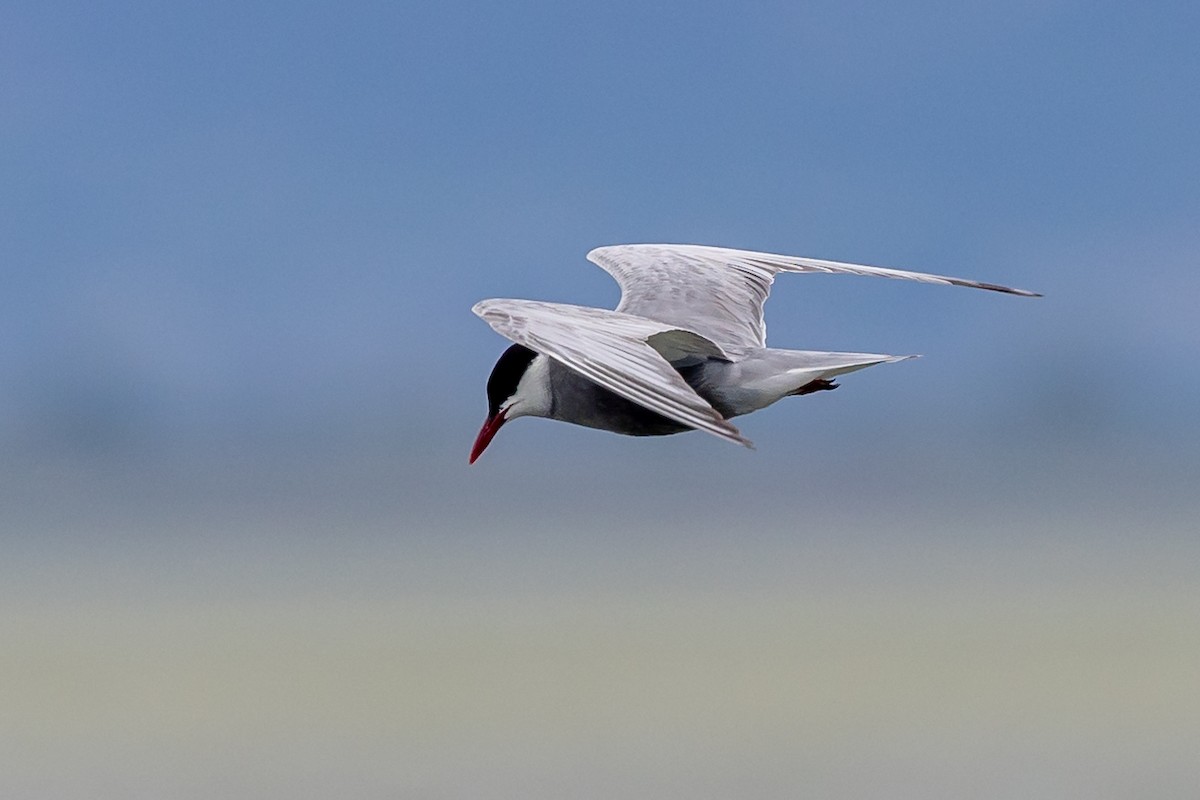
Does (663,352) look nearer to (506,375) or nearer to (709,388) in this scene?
(709,388)

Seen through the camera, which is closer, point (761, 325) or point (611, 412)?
point (611, 412)

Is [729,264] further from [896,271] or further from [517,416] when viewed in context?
[517,416]

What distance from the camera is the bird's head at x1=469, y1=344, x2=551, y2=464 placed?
6754 millimetres

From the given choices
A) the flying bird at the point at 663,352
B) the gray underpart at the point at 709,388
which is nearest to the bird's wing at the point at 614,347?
the flying bird at the point at 663,352

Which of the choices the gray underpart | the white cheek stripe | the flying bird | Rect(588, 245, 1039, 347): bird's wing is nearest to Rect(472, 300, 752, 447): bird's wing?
the flying bird

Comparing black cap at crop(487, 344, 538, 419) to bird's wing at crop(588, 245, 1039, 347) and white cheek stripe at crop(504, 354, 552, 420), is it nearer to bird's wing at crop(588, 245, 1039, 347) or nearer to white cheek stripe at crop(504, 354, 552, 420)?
white cheek stripe at crop(504, 354, 552, 420)

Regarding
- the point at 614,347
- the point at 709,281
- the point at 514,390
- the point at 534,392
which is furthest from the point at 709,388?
the point at 709,281

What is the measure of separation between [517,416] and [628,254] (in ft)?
6.35

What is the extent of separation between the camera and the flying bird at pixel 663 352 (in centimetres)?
546

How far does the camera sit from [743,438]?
4.58 metres

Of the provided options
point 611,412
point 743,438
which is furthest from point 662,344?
point 743,438

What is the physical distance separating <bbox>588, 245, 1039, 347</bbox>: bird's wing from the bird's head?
787 millimetres

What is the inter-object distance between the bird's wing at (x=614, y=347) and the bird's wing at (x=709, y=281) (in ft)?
3.07

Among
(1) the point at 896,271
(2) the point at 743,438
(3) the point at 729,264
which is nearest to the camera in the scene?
(2) the point at 743,438
